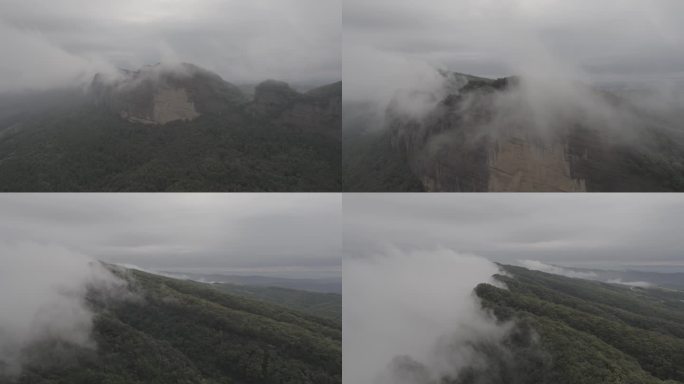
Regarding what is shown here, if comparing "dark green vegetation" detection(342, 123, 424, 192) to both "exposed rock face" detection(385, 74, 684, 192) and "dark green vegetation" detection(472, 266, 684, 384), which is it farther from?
"dark green vegetation" detection(472, 266, 684, 384)

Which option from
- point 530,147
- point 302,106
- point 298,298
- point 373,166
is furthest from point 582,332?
point 302,106

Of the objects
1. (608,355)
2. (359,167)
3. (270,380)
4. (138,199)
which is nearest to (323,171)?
(359,167)

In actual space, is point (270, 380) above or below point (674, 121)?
below

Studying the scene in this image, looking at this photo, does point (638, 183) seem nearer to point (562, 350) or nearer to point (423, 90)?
point (562, 350)

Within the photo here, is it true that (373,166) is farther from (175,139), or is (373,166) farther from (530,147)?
(175,139)

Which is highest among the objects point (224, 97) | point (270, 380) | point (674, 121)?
point (224, 97)

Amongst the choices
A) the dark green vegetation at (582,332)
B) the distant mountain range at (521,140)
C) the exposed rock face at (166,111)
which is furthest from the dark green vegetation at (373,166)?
the exposed rock face at (166,111)

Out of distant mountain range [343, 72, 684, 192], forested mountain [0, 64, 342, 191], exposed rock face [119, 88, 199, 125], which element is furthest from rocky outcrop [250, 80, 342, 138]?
exposed rock face [119, 88, 199, 125]
